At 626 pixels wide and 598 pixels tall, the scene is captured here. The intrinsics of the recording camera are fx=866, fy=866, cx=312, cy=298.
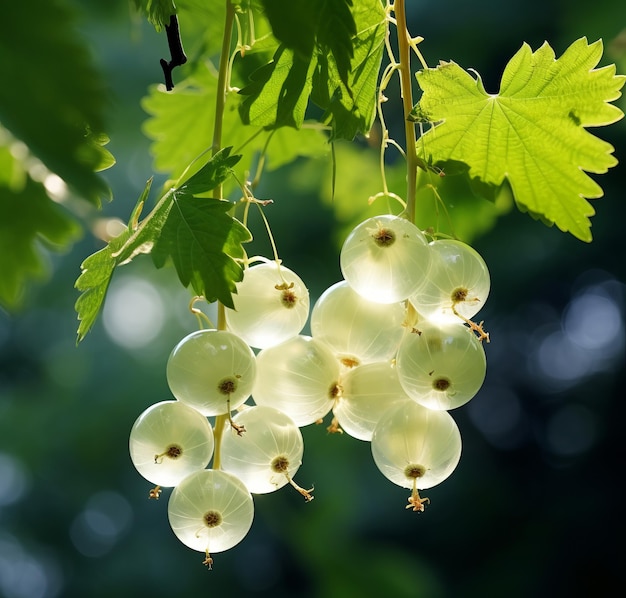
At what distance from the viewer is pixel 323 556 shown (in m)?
4.06

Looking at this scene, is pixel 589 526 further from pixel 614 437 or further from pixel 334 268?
pixel 334 268

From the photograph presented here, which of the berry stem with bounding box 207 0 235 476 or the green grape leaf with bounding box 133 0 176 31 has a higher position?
the green grape leaf with bounding box 133 0 176 31

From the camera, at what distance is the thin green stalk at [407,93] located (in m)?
0.51

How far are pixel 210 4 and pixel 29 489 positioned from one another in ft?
12.3

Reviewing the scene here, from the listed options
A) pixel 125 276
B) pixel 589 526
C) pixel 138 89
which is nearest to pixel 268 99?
pixel 138 89

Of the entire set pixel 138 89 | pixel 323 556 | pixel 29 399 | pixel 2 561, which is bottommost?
pixel 2 561

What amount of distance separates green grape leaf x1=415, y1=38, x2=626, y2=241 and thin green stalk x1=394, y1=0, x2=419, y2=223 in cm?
3

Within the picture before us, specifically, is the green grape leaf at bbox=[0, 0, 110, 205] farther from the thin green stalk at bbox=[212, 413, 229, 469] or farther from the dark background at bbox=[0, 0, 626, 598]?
the dark background at bbox=[0, 0, 626, 598]

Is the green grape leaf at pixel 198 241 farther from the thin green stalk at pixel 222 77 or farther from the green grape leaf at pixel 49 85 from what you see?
the green grape leaf at pixel 49 85

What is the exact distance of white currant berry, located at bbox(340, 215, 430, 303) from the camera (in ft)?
1.65

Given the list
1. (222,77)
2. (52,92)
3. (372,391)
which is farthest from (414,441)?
(52,92)

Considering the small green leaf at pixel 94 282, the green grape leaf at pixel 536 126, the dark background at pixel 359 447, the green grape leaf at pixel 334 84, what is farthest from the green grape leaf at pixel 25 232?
the dark background at pixel 359 447

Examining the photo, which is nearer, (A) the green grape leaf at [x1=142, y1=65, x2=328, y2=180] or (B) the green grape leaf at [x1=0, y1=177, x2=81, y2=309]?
(B) the green grape leaf at [x1=0, y1=177, x2=81, y2=309]

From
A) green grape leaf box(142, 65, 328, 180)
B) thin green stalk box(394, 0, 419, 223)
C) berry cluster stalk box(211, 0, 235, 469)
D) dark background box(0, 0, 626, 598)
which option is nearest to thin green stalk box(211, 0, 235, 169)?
berry cluster stalk box(211, 0, 235, 469)
